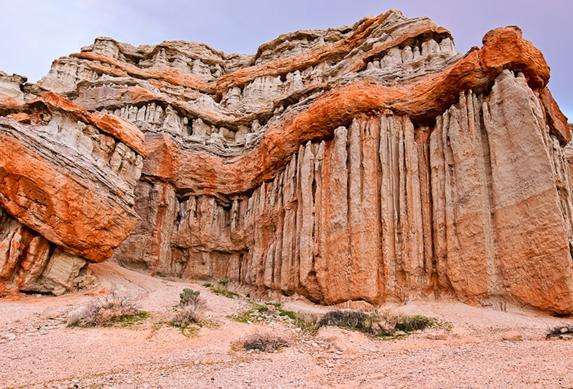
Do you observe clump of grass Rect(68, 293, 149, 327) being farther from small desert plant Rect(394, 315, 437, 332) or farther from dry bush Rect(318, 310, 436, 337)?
small desert plant Rect(394, 315, 437, 332)

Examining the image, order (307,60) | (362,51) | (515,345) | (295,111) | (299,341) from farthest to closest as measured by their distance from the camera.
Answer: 1. (307,60)
2. (362,51)
3. (295,111)
4. (299,341)
5. (515,345)

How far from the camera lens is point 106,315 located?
1088cm

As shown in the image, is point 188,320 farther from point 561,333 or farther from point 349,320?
point 561,333

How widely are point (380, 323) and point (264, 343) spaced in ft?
11.5

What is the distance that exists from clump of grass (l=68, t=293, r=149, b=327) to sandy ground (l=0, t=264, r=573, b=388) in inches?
14.4

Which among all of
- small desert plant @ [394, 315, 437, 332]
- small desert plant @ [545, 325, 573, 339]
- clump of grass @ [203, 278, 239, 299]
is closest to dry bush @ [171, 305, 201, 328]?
small desert plant @ [394, 315, 437, 332]

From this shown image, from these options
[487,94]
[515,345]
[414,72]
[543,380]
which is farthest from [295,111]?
[543,380]

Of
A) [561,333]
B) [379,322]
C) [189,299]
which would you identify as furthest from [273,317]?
[561,333]

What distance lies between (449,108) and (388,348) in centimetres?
1112

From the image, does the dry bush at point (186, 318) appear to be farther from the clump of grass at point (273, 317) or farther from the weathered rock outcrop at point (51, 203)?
the weathered rock outcrop at point (51, 203)

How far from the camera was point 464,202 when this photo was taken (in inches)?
561

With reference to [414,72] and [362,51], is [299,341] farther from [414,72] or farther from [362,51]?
[362,51]

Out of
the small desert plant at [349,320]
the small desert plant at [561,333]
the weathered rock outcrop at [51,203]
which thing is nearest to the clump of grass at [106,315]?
the weathered rock outcrop at [51,203]

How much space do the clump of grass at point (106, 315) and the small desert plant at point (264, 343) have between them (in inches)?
143
